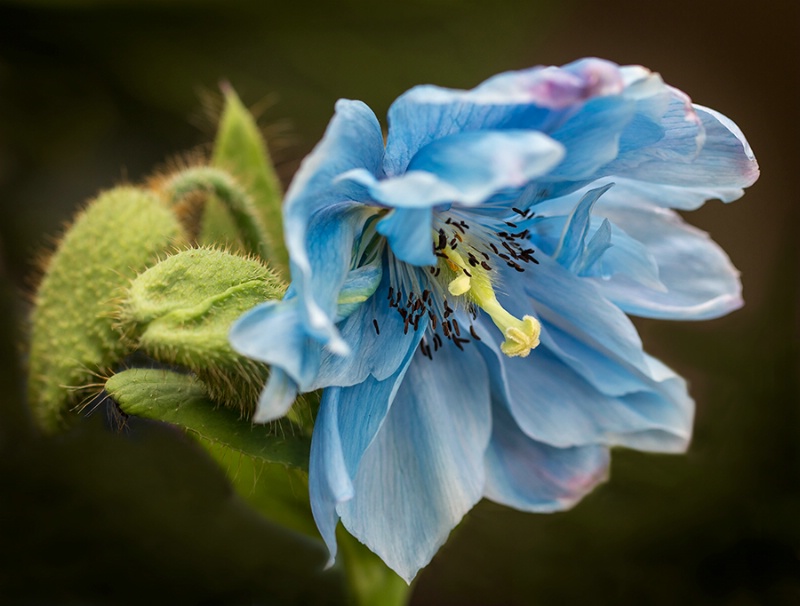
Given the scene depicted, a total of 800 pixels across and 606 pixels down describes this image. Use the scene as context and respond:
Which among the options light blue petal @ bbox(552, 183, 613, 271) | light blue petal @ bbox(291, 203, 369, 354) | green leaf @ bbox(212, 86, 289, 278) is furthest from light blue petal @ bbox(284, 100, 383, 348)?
green leaf @ bbox(212, 86, 289, 278)

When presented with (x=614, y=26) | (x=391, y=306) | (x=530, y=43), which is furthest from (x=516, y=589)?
(x=614, y=26)

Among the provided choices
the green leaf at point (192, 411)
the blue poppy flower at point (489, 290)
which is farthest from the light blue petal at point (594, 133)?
the green leaf at point (192, 411)

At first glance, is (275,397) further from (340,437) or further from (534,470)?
(534,470)

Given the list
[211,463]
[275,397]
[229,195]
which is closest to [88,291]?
[229,195]

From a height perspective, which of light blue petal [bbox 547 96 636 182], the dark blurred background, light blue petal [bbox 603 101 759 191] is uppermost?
light blue petal [bbox 547 96 636 182]

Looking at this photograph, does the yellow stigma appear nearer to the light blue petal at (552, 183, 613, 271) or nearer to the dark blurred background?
the light blue petal at (552, 183, 613, 271)

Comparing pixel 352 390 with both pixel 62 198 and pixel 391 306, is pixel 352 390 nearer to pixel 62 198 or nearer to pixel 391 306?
pixel 391 306
